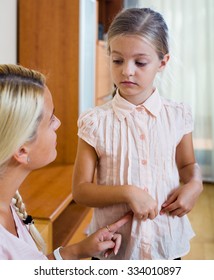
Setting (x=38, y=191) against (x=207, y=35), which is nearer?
(x=38, y=191)

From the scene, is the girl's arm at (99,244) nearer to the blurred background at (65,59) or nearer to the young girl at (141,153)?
the young girl at (141,153)

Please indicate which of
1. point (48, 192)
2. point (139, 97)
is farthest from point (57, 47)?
point (139, 97)

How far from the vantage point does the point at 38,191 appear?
1713 millimetres

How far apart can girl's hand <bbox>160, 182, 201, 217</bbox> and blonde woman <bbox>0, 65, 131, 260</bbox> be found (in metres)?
0.09

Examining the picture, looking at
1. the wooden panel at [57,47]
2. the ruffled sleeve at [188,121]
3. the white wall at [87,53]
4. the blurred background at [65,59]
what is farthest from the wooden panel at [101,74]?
the ruffled sleeve at [188,121]

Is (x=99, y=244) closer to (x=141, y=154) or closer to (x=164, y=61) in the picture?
(x=141, y=154)

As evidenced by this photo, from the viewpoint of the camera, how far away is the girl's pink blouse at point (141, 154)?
76 cm

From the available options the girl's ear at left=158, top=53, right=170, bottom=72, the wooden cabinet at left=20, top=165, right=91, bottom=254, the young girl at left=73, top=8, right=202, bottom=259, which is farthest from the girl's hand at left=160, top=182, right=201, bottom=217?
the wooden cabinet at left=20, top=165, right=91, bottom=254

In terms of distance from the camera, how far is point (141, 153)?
77cm

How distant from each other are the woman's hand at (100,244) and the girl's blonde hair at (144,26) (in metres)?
0.34

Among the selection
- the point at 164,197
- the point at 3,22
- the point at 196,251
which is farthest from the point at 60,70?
the point at 164,197

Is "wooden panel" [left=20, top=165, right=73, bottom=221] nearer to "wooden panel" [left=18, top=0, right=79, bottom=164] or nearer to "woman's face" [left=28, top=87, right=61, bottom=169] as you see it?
"wooden panel" [left=18, top=0, right=79, bottom=164]
